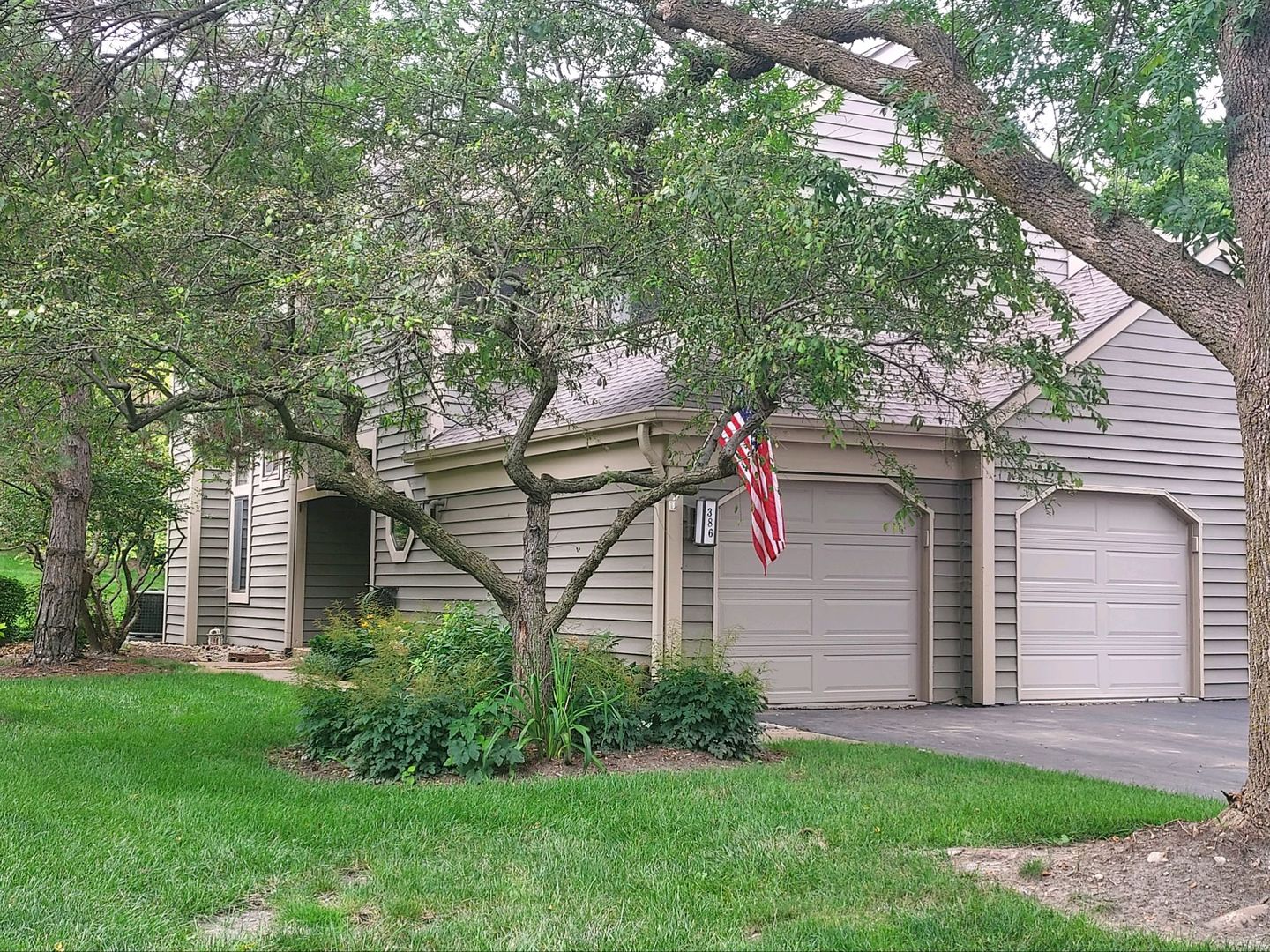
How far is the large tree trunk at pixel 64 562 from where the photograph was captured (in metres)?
14.4

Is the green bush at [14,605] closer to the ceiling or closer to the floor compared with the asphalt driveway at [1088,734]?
closer to the ceiling

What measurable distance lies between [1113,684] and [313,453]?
865cm

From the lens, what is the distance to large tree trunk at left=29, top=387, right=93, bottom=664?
47.1ft

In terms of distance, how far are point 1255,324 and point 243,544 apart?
17.8 m

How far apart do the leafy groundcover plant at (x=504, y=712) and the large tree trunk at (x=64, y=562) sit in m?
6.97

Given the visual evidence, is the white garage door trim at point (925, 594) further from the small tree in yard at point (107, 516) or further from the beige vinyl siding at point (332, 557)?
the small tree in yard at point (107, 516)

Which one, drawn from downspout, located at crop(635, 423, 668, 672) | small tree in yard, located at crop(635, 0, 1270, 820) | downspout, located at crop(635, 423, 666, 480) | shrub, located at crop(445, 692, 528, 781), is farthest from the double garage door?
small tree in yard, located at crop(635, 0, 1270, 820)

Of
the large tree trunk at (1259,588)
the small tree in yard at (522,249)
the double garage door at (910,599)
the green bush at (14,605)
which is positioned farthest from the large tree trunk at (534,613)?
the green bush at (14,605)

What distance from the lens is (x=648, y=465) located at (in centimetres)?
1102

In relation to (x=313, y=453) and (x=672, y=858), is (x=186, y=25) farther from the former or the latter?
(x=672, y=858)

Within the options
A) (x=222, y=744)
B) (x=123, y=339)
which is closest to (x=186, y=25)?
(x=123, y=339)

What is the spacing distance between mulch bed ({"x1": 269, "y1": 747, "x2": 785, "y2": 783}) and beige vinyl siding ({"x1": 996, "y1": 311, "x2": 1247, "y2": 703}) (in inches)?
197

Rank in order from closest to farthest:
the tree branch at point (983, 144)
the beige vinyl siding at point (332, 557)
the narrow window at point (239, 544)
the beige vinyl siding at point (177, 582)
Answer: the tree branch at point (983, 144)
the beige vinyl siding at point (332, 557)
the narrow window at point (239, 544)
the beige vinyl siding at point (177, 582)

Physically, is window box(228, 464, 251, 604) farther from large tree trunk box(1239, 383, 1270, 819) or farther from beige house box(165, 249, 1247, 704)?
large tree trunk box(1239, 383, 1270, 819)
